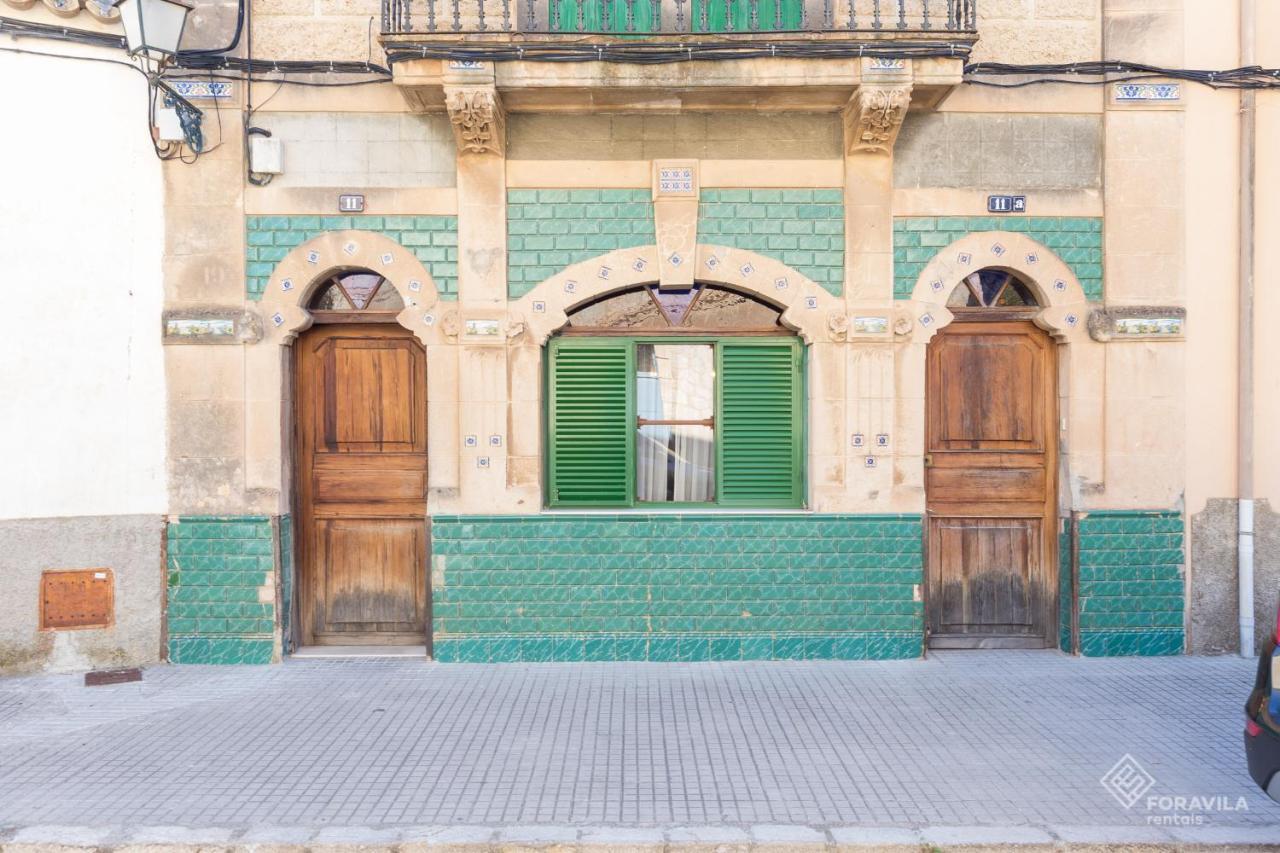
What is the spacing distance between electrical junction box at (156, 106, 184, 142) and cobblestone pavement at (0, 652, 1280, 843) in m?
4.64

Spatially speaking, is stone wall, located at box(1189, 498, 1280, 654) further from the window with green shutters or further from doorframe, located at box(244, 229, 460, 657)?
doorframe, located at box(244, 229, 460, 657)

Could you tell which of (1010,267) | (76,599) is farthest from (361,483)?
(1010,267)

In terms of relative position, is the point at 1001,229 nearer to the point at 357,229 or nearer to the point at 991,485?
the point at 991,485

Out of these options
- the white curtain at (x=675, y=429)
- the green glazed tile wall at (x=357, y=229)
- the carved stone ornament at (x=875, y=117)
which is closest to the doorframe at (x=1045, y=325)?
the carved stone ornament at (x=875, y=117)

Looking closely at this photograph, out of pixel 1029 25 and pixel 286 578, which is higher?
pixel 1029 25

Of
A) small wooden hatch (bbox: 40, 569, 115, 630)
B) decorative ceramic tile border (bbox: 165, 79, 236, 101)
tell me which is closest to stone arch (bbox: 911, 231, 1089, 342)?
decorative ceramic tile border (bbox: 165, 79, 236, 101)

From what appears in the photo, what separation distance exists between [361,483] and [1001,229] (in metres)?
6.32

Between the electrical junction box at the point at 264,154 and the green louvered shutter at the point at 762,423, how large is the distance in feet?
14.2

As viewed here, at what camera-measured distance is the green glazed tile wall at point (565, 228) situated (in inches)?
289

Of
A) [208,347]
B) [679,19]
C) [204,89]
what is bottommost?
[208,347]

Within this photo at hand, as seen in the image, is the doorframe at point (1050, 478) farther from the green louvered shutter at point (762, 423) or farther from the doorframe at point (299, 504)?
the doorframe at point (299, 504)

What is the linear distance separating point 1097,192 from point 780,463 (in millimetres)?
3773

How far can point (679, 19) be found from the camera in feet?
23.3

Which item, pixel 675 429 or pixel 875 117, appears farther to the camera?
pixel 675 429
